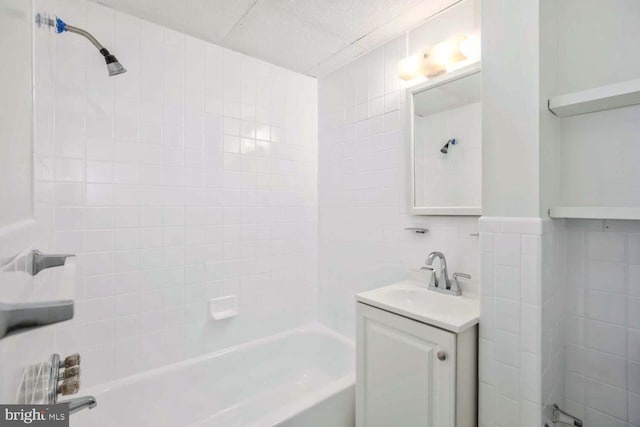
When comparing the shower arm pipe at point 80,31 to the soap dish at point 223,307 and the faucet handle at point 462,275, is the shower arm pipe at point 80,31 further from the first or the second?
the faucet handle at point 462,275

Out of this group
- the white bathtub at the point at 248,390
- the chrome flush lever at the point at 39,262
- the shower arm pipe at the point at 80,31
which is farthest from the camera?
the white bathtub at the point at 248,390

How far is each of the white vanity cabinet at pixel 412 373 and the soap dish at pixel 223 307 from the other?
0.95 meters

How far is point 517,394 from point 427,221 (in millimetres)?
903

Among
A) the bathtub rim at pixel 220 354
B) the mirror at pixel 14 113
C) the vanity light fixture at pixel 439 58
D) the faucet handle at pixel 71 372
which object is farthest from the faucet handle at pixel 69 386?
the vanity light fixture at pixel 439 58

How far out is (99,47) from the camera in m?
1.46

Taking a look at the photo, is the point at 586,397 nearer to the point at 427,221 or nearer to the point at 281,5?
the point at 427,221

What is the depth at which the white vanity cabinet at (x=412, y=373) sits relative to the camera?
1112 millimetres

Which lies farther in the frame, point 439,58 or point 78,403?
point 439,58

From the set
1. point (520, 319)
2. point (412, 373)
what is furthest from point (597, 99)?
point (412, 373)

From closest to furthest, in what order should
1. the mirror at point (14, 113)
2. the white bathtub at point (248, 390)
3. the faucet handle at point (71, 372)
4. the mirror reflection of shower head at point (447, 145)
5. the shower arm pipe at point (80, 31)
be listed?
the mirror at point (14, 113) < the faucet handle at point (71, 372) < the shower arm pipe at point (80, 31) < the white bathtub at point (248, 390) < the mirror reflection of shower head at point (447, 145)

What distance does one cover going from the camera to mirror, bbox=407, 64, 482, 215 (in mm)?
1490

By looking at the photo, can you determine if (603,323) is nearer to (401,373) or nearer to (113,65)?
(401,373)

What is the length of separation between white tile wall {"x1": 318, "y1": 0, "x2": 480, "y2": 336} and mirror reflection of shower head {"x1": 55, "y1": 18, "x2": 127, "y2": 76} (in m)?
1.41

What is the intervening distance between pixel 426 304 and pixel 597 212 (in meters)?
0.86
